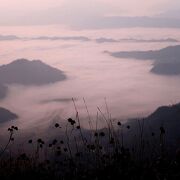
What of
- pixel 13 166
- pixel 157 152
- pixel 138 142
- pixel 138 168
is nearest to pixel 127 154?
pixel 138 168

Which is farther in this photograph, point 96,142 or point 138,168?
point 96,142

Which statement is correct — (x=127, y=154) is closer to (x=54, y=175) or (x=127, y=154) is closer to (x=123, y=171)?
(x=123, y=171)

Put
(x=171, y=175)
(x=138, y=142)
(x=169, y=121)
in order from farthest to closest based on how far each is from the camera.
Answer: (x=169, y=121), (x=138, y=142), (x=171, y=175)

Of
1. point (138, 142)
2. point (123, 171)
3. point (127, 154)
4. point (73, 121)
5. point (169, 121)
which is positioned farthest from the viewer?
point (169, 121)

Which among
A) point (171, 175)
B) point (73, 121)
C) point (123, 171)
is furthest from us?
point (73, 121)

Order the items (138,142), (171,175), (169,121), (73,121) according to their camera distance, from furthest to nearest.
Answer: (169,121)
(138,142)
(73,121)
(171,175)

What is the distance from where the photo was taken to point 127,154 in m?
7.26

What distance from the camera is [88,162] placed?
25.3 ft

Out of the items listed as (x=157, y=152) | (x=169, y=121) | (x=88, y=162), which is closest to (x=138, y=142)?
(x=157, y=152)

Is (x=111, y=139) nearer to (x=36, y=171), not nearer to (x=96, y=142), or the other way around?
(x=96, y=142)

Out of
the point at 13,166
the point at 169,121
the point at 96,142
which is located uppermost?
the point at 96,142

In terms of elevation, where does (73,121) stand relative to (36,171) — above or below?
above

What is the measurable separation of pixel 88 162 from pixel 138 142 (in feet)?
4.61

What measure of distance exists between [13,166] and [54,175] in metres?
0.95
